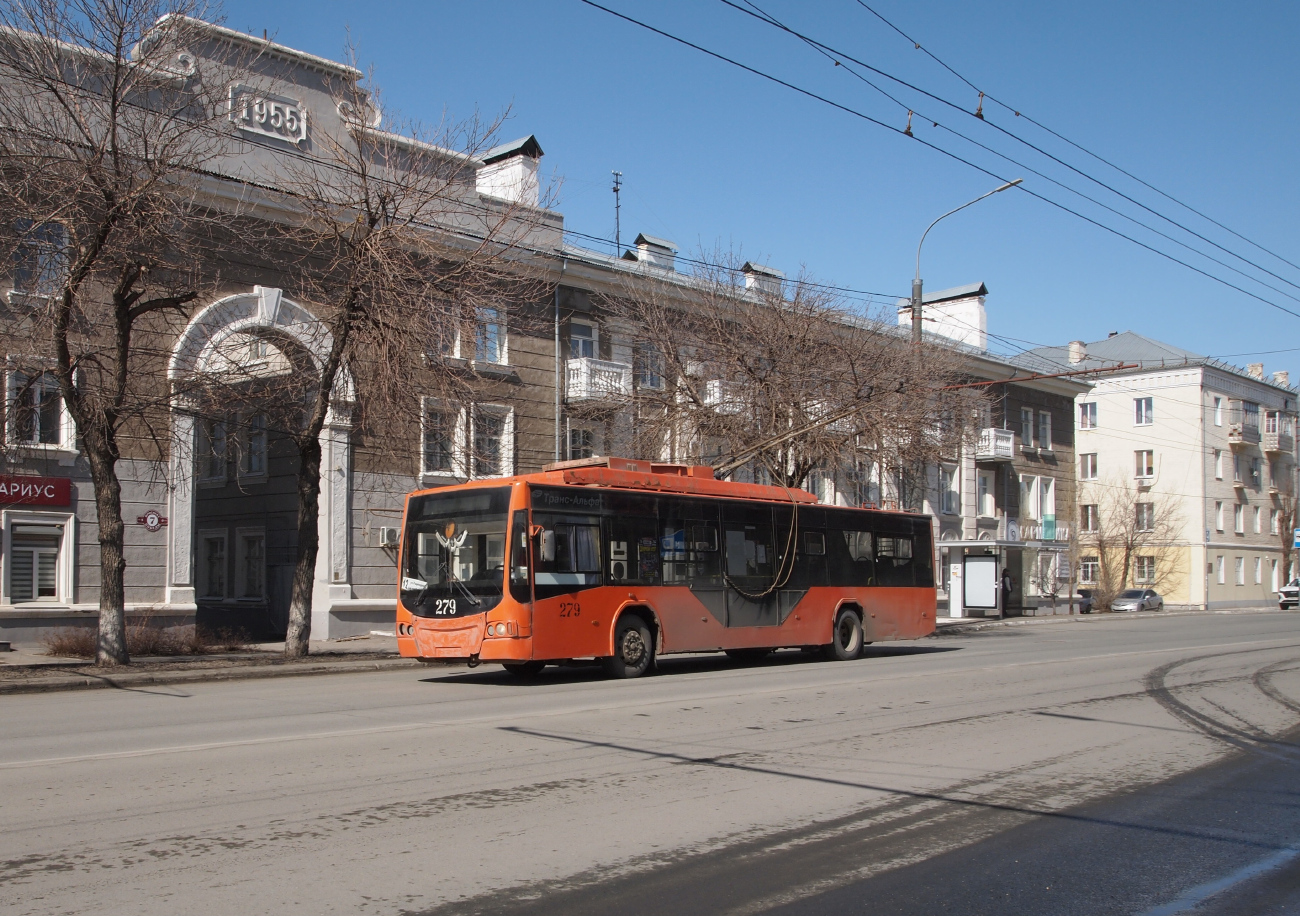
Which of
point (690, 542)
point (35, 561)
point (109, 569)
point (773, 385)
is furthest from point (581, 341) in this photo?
point (109, 569)

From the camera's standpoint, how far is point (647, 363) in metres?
30.9

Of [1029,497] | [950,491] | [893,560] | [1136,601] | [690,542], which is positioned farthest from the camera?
[1136,601]

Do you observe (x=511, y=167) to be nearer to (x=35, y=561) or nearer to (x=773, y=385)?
(x=773, y=385)

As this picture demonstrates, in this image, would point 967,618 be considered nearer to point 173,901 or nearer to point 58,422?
point 58,422

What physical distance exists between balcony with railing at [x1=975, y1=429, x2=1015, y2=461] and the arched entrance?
26681mm

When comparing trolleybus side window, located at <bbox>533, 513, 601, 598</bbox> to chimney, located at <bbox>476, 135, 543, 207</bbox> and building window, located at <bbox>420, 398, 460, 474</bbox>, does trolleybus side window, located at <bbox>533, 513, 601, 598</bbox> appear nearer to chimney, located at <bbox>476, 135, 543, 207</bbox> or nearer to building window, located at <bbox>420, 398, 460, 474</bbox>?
building window, located at <bbox>420, 398, 460, 474</bbox>

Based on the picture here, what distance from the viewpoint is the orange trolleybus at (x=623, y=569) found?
1633cm

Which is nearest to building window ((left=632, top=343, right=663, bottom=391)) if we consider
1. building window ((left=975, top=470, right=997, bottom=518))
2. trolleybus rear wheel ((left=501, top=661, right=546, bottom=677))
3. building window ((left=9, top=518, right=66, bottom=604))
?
trolleybus rear wheel ((left=501, top=661, right=546, bottom=677))

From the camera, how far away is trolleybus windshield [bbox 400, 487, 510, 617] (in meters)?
16.4

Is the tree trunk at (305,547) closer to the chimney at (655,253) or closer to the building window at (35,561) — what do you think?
the building window at (35,561)

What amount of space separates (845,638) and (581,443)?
39.7 ft

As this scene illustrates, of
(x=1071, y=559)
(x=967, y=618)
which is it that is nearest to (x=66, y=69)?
(x=967, y=618)

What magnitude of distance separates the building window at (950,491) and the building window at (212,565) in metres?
26.0

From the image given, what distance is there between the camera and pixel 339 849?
21.1 feet
